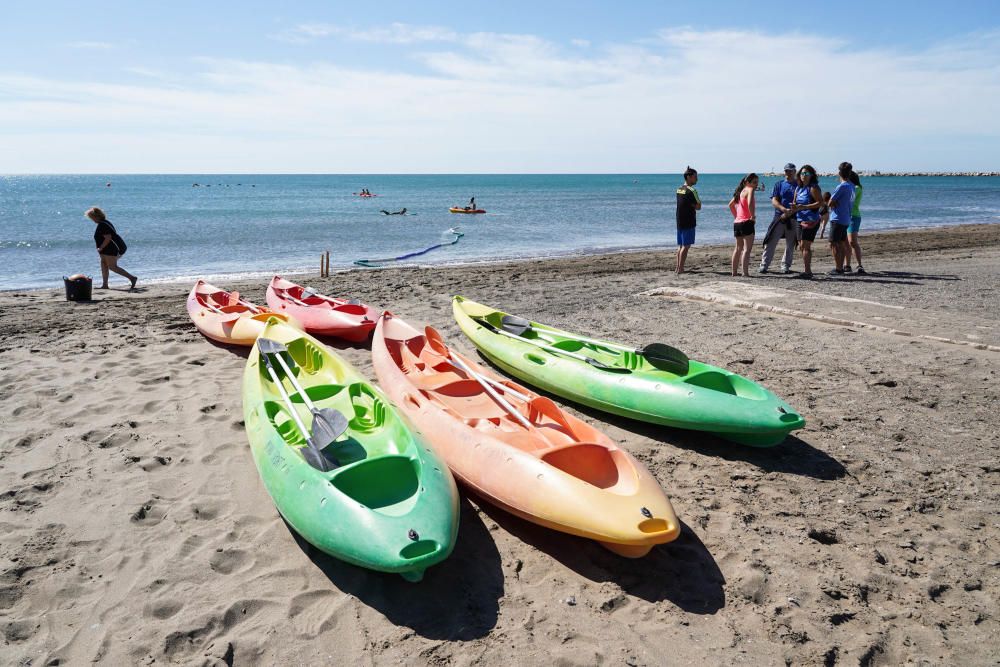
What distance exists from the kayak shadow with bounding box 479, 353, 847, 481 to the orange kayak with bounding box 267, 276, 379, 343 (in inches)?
129

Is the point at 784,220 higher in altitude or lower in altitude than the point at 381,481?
higher

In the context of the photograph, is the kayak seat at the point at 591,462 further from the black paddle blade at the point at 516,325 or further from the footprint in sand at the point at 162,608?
the black paddle blade at the point at 516,325

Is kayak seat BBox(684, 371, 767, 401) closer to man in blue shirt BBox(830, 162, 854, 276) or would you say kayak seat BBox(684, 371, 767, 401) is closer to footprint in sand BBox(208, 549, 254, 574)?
footprint in sand BBox(208, 549, 254, 574)

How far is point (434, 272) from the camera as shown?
13703mm

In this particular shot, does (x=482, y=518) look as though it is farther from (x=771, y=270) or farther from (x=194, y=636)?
(x=771, y=270)

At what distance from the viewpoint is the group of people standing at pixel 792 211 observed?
32.2 ft

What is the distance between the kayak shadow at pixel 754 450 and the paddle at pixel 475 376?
3.23 feet

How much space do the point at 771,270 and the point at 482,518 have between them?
9423 millimetres

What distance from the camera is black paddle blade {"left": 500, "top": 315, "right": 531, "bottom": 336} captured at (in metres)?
6.98

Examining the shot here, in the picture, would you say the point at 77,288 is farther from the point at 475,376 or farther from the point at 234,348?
the point at 475,376

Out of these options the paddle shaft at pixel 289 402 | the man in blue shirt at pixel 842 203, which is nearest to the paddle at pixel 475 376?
the paddle shaft at pixel 289 402

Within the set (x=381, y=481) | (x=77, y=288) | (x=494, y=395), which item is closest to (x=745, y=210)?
(x=494, y=395)

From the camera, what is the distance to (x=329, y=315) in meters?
7.86

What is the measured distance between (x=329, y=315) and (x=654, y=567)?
215 inches
